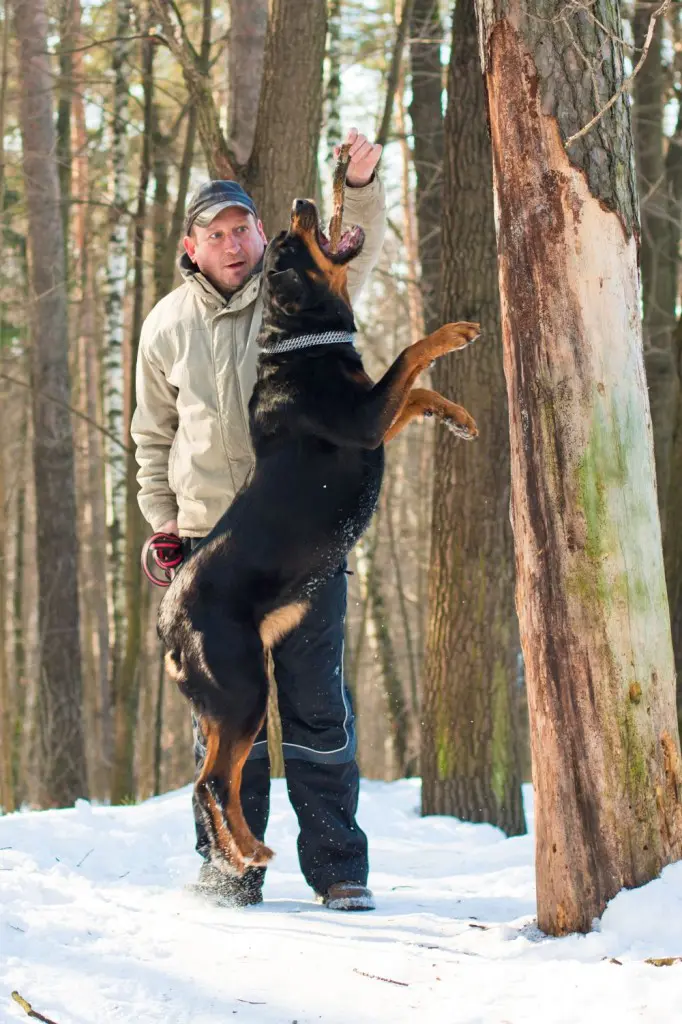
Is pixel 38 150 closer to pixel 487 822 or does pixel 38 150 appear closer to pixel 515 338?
pixel 487 822

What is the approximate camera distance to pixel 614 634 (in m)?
2.57

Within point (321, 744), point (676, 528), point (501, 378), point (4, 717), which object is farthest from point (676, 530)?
point (4, 717)

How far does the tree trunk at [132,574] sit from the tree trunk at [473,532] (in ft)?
12.2

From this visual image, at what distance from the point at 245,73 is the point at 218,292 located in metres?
3.63

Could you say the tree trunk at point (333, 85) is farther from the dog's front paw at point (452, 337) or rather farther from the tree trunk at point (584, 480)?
the tree trunk at point (584, 480)

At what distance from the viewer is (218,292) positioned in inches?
141

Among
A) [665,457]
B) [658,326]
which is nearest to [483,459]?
[665,457]

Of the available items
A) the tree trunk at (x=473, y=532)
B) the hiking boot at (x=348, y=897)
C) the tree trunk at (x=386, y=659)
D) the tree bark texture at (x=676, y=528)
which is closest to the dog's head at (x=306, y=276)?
the tree trunk at (x=473, y=532)

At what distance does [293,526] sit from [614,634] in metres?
1.04

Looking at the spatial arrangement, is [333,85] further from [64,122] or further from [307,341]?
[307,341]

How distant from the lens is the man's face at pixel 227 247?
3.55 metres

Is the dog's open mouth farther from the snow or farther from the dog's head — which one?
the snow

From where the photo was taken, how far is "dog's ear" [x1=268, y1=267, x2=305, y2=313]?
331cm

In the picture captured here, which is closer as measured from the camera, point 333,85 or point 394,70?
point 394,70
